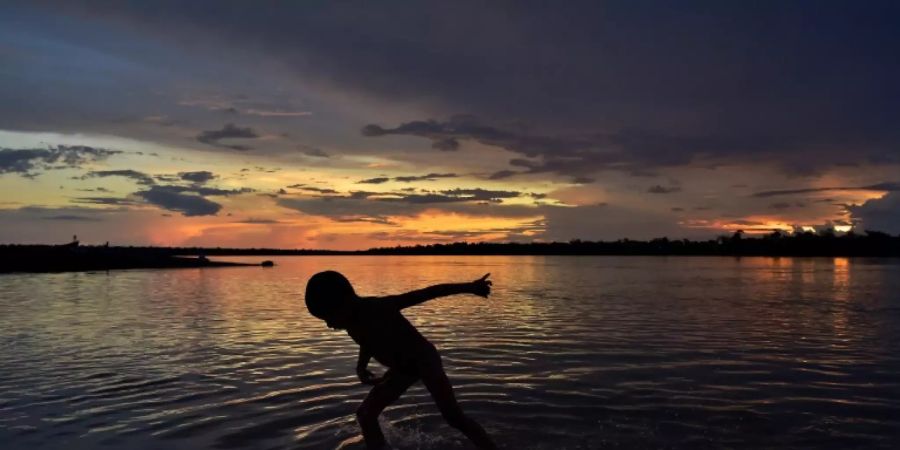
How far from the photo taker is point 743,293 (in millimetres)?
38531

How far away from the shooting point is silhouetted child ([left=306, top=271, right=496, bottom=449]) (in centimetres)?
623

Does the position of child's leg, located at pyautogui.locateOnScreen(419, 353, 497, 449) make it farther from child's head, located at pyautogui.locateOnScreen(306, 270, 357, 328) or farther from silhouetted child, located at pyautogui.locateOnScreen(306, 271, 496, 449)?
child's head, located at pyautogui.locateOnScreen(306, 270, 357, 328)

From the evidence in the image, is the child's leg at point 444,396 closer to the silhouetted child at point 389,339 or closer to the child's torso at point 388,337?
the silhouetted child at point 389,339

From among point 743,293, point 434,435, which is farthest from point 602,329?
point 743,293

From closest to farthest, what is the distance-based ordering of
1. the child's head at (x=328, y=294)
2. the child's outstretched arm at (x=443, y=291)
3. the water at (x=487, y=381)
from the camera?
the child's head at (x=328, y=294), the child's outstretched arm at (x=443, y=291), the water at (x=487, y=381)

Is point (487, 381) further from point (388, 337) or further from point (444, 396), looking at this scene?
point (388, 337)

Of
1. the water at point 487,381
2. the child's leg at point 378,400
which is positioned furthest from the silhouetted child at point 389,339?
the water at point 487,381

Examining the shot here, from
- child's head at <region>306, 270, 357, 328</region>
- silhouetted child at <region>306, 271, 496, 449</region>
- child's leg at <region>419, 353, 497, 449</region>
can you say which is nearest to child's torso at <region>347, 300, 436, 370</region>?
silhouetted child at <region>306, 271, 496, 449</region>

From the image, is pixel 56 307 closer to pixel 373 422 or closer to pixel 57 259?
pixel 373 422

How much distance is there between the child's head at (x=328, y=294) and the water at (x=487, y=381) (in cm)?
289

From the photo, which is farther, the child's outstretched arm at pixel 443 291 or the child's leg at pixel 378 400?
the child's leg at pixel 378 400

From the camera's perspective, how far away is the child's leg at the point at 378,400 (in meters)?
7.05

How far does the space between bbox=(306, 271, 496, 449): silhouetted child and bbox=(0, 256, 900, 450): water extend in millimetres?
1472

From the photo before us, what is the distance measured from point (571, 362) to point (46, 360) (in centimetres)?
1135
